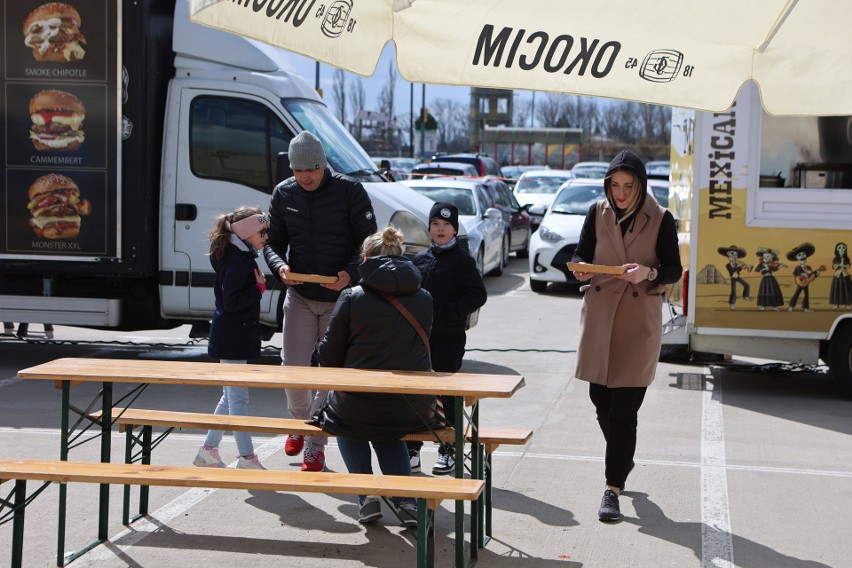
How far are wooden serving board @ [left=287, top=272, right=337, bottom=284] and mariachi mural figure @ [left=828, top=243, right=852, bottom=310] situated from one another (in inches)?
179

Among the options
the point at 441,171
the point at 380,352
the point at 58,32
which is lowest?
the point at 380,352

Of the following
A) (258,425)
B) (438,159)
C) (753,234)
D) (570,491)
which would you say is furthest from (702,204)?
(438,159)

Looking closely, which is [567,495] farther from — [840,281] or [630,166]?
[840,281]

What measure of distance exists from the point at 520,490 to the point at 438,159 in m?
27.6

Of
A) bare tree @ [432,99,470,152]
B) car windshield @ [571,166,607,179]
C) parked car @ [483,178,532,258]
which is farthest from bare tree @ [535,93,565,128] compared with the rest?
parked car @ [483,178,532,258]

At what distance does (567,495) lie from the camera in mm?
6375

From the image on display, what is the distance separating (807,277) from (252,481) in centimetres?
583

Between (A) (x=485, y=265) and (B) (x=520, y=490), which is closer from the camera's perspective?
(B) (x=520, y=490)

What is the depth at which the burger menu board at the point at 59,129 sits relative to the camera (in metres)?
9.64

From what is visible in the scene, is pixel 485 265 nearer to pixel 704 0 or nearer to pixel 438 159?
pixel 704 0

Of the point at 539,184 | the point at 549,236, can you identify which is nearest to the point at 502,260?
the point at 549,236

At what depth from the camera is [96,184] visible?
9.76 m

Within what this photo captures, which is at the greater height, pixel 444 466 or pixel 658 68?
pixel 658 68

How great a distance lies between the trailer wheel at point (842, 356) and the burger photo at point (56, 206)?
646cm
